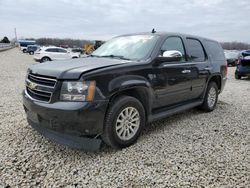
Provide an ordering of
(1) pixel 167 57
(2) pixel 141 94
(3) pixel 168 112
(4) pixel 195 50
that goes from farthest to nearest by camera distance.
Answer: (4) pixel 195 50 → (3) pixel 168 112 → (1) pixel 167 57 → (2) pixel 141 94

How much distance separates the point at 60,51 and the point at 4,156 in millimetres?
21531

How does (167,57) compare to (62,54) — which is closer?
(167,57)

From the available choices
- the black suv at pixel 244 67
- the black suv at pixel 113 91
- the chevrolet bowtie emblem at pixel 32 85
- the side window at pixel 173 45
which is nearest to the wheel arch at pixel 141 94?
the black suv at pixel 113 91

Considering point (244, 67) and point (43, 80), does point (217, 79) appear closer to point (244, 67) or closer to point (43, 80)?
point (43, 80)

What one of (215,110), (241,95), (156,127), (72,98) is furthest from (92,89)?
(241,95)

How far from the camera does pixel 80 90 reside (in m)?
3.29

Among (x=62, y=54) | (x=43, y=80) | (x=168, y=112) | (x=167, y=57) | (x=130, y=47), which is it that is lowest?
(x=62, y=54)

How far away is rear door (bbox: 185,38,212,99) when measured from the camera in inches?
205

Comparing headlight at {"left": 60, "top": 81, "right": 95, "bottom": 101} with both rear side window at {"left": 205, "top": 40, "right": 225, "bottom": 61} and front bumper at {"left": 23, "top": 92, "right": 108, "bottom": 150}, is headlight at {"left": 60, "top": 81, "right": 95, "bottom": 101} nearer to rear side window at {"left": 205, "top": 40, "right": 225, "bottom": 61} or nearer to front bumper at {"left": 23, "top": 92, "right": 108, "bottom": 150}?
front bumper at {"left": 23, "top": 92, "right": 108, "bottom": 150}

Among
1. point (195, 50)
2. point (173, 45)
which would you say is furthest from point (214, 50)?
point (173, 45)

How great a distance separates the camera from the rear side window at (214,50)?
6.06 m

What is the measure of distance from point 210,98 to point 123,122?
3.13m

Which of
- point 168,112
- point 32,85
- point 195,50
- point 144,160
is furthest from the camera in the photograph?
point 195,50

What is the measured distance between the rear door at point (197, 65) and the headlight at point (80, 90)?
2.51 meters
